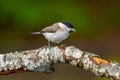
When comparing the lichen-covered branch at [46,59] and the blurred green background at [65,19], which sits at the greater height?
the blurred green background at [65,19]

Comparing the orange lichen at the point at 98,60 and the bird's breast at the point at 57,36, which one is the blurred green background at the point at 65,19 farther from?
the orange lichen at the point at 98,60

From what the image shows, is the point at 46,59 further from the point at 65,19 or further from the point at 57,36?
the point at 65,19

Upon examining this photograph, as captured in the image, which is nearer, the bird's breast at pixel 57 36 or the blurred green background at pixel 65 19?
the bird's breast at pixel 57 36

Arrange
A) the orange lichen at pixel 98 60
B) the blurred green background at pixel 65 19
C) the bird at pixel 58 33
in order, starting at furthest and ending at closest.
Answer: the blurred green background at pixel 65 19, the bird at pixel 58 33, the orange lichen at pixel 98 60

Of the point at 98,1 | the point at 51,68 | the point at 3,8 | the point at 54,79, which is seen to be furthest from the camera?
the point at 98,1


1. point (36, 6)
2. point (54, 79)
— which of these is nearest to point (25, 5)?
point (36, 6)

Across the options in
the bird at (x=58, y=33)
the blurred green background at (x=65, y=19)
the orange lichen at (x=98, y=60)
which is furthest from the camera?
the blurred green background at (x=65, y=19)

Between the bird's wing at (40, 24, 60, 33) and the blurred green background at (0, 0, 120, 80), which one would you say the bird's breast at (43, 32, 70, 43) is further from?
the blurred green background at (0, 0, 120, 80)

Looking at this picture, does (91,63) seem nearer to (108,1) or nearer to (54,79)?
(54,79)

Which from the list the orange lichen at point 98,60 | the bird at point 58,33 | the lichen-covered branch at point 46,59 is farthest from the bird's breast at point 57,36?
the orange lichen at point 98,60
